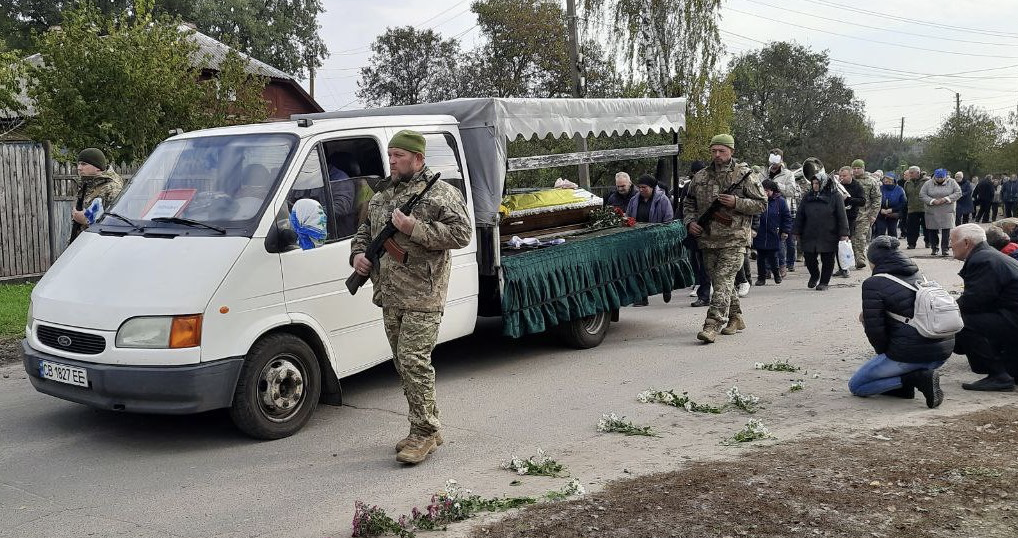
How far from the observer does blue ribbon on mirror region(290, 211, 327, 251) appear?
5.95 meters

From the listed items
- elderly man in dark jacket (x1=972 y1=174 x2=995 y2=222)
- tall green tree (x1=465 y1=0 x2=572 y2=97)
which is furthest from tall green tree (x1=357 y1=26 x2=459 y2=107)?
elderly man in dark jacket (x1=972 y1=174 x2=995 y2=222)

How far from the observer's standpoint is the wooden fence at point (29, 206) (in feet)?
44.6

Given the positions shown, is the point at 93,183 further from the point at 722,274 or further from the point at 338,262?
the point at 722,274

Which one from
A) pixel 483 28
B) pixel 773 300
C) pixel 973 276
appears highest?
pixel 483 28

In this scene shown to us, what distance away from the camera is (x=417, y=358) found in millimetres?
5508

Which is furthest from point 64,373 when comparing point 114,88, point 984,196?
point 984,196

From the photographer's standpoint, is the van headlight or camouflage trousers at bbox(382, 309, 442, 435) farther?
camouflage trousers at bbox(382, 309, 442, 435)

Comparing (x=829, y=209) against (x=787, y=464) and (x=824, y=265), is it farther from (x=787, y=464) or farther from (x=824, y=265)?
(x=787, y=464)

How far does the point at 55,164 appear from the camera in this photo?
47.0 feet

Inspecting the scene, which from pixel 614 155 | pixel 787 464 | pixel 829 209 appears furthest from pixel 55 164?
pixel 787 464

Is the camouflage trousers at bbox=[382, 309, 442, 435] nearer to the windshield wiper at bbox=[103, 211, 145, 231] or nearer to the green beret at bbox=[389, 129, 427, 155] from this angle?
the green beret at bbox=[389, 129, 427, 155]

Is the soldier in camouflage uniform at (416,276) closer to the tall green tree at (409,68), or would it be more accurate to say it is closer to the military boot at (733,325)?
the military boot at (733,325)

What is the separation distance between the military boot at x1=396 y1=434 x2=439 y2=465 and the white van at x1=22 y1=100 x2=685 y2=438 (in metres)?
0.96

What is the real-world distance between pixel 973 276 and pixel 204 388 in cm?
592
